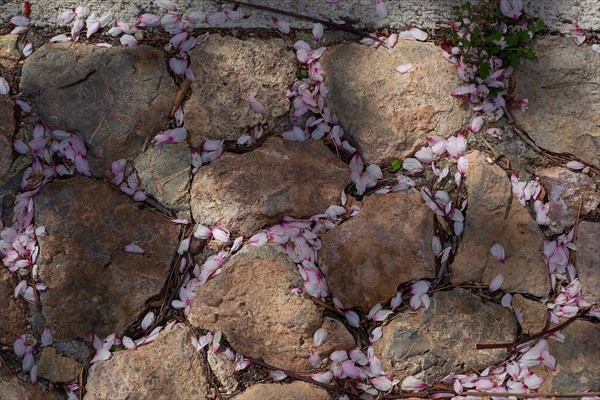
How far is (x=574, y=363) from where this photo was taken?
2176mm

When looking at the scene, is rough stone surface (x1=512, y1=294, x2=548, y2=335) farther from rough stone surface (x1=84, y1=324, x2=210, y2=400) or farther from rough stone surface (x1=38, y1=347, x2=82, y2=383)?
rough stone surface (x1=38, y1=347, x2=82, y2=383)

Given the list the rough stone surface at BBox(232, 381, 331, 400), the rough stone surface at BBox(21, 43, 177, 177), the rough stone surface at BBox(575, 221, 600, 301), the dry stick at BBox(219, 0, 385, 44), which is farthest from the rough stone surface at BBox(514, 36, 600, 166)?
the rough stone surface at BBox(21, 43, 177, 177)

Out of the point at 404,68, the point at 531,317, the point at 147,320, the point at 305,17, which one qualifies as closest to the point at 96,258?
the point at 147,320

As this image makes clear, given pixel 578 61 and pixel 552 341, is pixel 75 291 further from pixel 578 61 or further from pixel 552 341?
pixel 578 61

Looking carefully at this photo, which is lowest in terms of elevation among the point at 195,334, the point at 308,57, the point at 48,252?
the point at 195,334

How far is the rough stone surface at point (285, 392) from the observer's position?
2.13 metres

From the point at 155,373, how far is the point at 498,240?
1225 mm

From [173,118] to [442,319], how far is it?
1.14 m

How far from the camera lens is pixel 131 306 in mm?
2180

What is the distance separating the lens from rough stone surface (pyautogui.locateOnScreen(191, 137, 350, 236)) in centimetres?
220

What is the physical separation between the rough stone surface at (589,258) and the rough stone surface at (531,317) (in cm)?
18

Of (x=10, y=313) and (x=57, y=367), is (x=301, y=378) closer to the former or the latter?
(x=57, y=367)

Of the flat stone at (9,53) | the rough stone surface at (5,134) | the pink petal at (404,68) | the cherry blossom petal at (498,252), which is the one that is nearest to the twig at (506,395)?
the cherry blossom petal at (498,252)

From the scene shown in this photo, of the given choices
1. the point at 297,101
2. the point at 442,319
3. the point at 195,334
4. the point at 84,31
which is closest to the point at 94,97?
the point at 84,31
